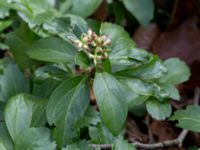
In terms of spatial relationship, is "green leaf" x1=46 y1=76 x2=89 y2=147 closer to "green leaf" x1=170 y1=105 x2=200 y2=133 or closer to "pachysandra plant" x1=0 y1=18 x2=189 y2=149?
"pachysandra plant" x1=0 y1=18 x2=189 y2=149

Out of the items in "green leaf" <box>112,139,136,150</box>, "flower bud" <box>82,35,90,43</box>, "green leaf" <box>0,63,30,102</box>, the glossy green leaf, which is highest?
"flower bud" <box>82,35,90,43</box>

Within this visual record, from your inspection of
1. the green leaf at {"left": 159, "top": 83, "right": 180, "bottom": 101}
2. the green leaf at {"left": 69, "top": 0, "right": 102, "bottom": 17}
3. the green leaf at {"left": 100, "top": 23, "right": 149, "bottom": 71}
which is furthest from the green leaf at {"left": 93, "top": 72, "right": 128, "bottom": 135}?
the green leaf at {"left": 69, "top": 0, "right": 102, "bottom": 17}

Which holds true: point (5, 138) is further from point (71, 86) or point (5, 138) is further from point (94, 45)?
point (94, 45)

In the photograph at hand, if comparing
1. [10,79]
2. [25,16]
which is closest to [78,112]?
[10,79]

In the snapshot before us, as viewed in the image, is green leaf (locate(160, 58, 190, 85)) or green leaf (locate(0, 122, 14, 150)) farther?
green leaf (locate(160, 58, 190, 85))

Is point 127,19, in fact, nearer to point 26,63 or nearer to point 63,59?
point 26,63

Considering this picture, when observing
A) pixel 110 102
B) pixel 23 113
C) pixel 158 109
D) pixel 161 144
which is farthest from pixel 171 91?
pixel 23 113
